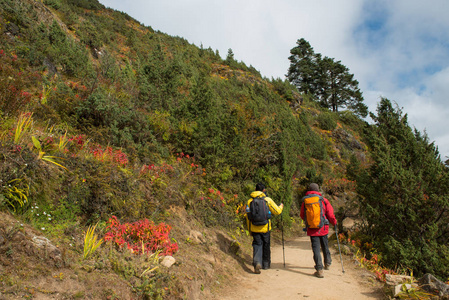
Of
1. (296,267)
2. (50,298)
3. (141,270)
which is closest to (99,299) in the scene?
(50,298)

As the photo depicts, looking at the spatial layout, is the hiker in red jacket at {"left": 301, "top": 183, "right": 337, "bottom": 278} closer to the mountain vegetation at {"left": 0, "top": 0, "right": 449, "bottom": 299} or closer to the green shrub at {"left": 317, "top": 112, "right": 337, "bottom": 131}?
the mountain vegetation at {"left": 0, "top": 0, "right": 449, "bottom": 299}

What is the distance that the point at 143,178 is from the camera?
233 inches

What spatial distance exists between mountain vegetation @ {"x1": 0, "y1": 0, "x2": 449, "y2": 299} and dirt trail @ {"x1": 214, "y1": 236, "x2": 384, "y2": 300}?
2.18 feet

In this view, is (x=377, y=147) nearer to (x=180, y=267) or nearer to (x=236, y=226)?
(x=236, y=226)

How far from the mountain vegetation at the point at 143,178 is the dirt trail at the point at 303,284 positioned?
2.18ft

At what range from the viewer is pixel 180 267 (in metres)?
4.45

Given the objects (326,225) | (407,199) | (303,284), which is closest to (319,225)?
(326,225)

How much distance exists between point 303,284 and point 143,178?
12.9ft

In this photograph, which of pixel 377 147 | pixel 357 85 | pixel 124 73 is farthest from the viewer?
pixel 357 85

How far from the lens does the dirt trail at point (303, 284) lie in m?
4.63

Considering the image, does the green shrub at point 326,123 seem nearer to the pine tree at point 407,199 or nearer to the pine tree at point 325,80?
the pine tree at point 325,80

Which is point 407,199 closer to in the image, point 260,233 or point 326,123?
point 260,233

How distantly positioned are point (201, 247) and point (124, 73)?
1012cm

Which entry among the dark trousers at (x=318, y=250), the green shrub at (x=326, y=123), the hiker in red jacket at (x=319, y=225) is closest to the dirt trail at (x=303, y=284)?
the dark trousers at (x=318, y=250)
